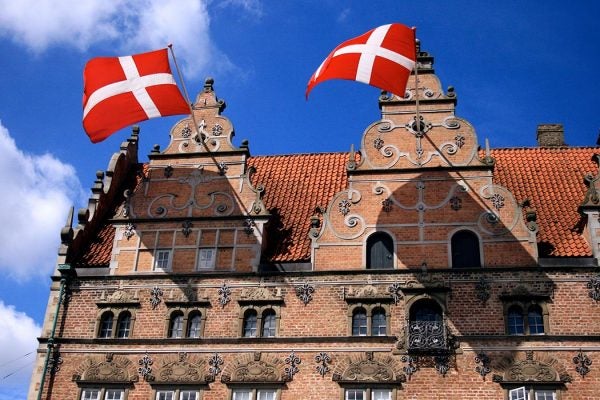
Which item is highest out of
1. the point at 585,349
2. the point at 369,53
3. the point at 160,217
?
the point at 369,53

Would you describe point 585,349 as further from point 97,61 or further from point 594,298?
point 97,61

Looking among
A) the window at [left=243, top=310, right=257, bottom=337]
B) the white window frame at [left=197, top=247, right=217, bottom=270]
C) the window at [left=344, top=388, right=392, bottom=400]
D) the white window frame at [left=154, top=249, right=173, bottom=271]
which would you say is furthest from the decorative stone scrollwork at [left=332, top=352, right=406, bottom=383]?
the white window frame at [left=154, top=249, right=173, bottom=271]

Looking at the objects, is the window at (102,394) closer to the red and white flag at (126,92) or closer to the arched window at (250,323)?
the arched window at (250,323)

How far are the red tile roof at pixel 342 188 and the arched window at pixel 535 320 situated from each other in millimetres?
1571

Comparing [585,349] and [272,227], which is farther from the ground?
[272,227]

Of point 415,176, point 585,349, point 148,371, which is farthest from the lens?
point 415,176

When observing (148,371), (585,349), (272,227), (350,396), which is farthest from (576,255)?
(148,371)

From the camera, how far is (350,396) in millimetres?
17359

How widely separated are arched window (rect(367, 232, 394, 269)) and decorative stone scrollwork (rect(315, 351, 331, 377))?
2.57 metres

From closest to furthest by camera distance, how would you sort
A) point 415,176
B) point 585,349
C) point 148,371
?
point 585,349
point 148,371
point 415,176

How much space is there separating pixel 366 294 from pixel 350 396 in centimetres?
248

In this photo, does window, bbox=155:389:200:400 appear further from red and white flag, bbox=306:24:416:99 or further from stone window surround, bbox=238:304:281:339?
red and white flag, bbox=306:24:416:99

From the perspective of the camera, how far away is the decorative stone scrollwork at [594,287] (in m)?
17.7

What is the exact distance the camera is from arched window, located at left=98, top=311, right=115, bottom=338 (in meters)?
19.4
